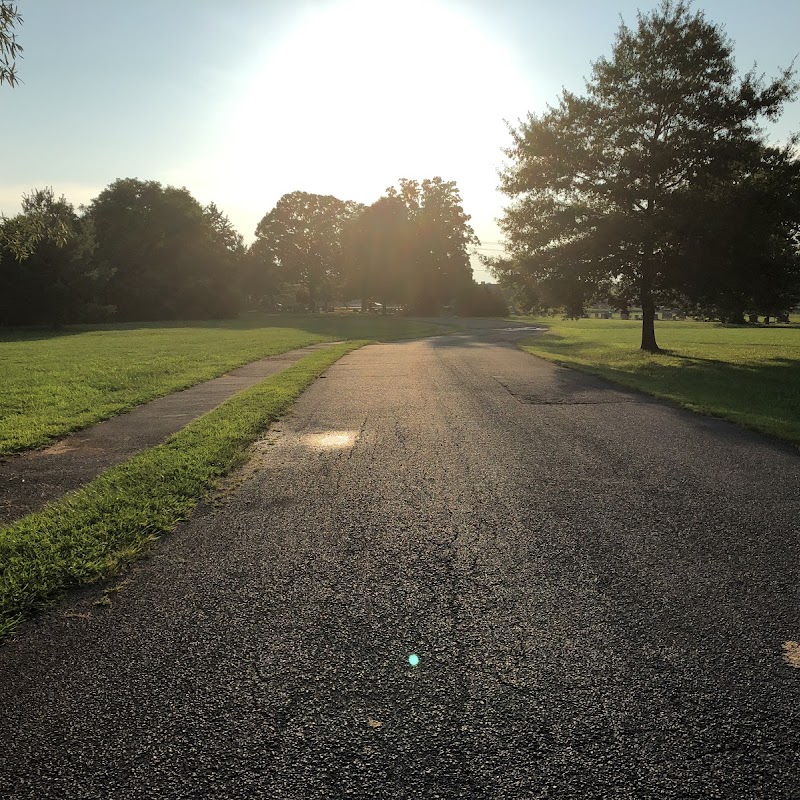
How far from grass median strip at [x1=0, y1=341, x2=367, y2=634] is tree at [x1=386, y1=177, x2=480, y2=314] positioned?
69.2 m

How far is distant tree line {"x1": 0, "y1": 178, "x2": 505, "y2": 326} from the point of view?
126ft

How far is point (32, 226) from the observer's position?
24.5 ft

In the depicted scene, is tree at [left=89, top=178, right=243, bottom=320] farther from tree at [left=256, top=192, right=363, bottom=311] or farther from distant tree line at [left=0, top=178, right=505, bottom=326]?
tree at [left=256, top=192, right=363, bottom=311]

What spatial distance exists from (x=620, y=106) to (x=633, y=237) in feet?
16.4

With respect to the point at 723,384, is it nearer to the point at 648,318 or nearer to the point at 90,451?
the point at 648,318

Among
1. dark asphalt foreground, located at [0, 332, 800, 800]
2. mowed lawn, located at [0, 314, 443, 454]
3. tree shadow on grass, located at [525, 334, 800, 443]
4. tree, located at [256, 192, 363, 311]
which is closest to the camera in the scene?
dark asphalt foreground, located at [0, 332, 800, 800]

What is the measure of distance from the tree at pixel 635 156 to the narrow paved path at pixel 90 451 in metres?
13.1

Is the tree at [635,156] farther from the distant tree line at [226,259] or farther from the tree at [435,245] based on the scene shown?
the tree at [435,245]

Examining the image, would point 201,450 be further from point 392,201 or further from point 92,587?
point 392,201

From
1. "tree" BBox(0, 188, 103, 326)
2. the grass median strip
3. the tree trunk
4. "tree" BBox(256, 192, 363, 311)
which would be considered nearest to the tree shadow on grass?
the tree trunk

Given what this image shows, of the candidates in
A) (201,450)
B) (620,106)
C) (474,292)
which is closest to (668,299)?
(620,106)

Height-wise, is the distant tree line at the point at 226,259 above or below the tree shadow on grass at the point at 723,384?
above

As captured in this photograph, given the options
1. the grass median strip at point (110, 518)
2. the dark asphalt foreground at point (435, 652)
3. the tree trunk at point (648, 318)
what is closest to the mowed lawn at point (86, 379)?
the grass median strip at point (110, 518)

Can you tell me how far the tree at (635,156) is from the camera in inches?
723
